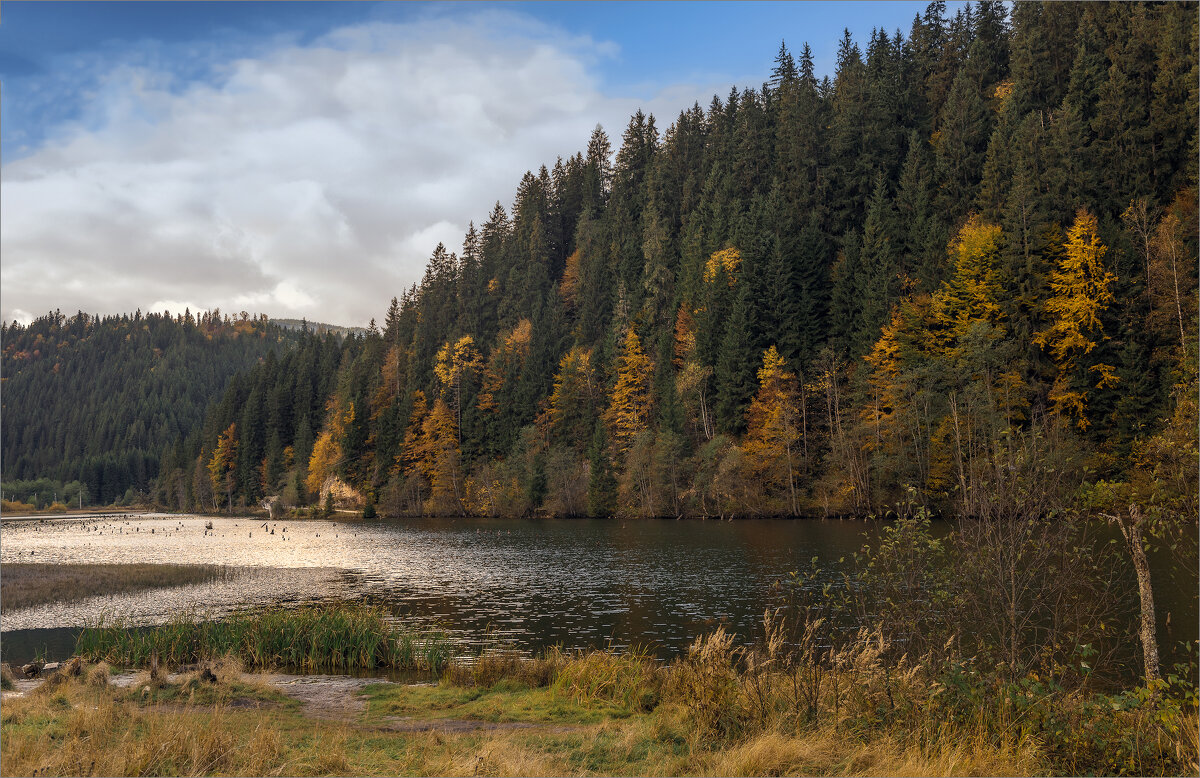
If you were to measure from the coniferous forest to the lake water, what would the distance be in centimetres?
1156

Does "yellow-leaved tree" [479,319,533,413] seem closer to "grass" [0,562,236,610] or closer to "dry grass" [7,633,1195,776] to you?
"grass" [0,562,236,610]

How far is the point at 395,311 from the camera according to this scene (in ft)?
511

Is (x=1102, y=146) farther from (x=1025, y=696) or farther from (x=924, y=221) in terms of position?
(x=1025, y=696)

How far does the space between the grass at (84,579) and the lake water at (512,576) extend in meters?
1.53

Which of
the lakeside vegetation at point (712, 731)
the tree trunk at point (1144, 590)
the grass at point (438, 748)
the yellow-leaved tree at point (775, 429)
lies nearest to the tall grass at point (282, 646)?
the lakeside vegetation at point (712, 731)

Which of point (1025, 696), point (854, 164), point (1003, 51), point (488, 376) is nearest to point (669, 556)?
point (1025, 696)

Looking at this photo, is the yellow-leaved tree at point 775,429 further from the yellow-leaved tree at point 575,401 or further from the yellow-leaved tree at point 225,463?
the yellow-leaved tree at point 225,463

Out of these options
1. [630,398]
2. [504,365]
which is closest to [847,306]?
[630,398]

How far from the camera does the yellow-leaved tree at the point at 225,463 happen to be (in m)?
158

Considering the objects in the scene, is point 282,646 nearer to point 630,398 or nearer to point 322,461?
point 630,398

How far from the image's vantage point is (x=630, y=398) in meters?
90.5

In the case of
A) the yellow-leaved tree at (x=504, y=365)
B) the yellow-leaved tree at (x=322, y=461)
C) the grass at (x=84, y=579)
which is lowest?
the grass at (x=84, y=579)

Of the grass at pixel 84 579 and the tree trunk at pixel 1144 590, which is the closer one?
the tree trunk at pixel 1144 590

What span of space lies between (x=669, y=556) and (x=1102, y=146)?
54589 mm
